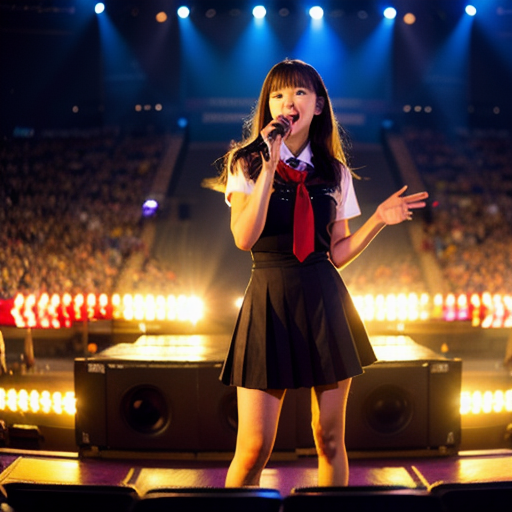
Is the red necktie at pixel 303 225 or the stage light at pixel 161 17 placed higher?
the stage light at pixel 161 17

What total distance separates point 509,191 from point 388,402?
1368 centimetres

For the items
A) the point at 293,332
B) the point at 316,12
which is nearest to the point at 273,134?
the point at 293,332

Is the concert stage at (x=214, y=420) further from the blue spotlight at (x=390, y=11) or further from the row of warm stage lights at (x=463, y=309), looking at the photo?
the blue spotlight at (x=390, y=11)

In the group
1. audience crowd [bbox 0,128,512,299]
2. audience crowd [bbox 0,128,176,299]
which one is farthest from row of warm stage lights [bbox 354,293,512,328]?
audience crowd [bbox 0,128,176,299]

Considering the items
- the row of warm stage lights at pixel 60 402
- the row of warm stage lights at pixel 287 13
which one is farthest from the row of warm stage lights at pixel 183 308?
the row of warm stage lights at pixel 287 13

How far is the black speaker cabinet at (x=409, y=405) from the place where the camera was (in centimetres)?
336

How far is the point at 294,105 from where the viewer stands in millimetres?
1924

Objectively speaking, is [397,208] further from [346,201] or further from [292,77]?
[292,77]

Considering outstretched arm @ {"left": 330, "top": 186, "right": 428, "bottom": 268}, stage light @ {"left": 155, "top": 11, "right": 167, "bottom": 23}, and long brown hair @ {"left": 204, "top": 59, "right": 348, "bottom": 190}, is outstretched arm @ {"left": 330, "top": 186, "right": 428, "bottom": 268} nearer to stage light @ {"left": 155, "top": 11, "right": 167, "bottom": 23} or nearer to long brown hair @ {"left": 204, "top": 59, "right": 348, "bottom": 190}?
long brown hair @ {"left": 204, "top": 59, "right": 348, "bottom": 190}

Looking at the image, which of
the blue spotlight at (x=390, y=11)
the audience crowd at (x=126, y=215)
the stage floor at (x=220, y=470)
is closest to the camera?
the stage floor at (x=220, y=470)

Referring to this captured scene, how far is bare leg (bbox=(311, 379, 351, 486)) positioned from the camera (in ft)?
6.40

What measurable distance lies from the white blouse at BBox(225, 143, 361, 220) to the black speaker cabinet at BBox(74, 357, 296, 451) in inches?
60.2

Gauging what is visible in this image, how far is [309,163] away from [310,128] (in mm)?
141

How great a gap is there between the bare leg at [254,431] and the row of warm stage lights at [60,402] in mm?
3137
